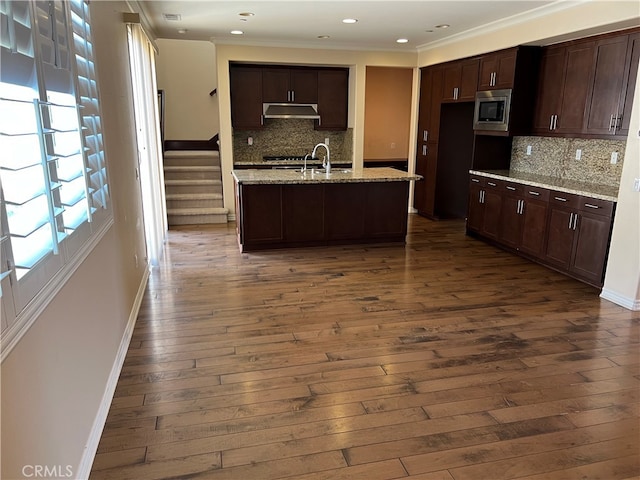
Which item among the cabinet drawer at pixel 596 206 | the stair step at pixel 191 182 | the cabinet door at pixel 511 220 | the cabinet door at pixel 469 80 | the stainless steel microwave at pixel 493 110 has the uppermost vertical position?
the cabinet door at pixel 469 80

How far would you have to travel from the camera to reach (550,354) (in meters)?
3.12

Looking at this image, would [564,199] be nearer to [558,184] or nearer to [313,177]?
[558,184]

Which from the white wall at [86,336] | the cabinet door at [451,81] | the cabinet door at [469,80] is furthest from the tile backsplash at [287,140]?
the white wall at [86,336]

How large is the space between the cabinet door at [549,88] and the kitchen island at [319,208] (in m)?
1.56

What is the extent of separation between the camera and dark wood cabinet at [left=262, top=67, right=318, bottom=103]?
716 cm

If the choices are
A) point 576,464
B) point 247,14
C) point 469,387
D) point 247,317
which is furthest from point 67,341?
point 247,14

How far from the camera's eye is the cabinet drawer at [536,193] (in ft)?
16.0

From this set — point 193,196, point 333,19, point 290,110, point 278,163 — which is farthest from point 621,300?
point 193,196

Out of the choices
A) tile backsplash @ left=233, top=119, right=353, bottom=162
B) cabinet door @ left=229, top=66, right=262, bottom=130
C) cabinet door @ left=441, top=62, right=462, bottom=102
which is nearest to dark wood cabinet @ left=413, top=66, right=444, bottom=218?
cabinet door @ left=441, top=62, right=462, bottom=102

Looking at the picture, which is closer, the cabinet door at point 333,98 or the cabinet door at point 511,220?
the cabinet door at point 511,220

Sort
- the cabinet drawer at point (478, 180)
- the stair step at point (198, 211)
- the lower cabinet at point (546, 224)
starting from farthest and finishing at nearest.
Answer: the stair step at point (198, 211) < the cabinet drawer at point (478, 180) < the lower cabinet at point (546, 224)

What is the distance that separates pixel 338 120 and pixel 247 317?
4862 millimetres

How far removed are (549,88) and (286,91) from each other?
3883 mm

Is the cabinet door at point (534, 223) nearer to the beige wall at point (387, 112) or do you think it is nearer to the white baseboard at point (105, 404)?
the beige wall at point (387, 112)
